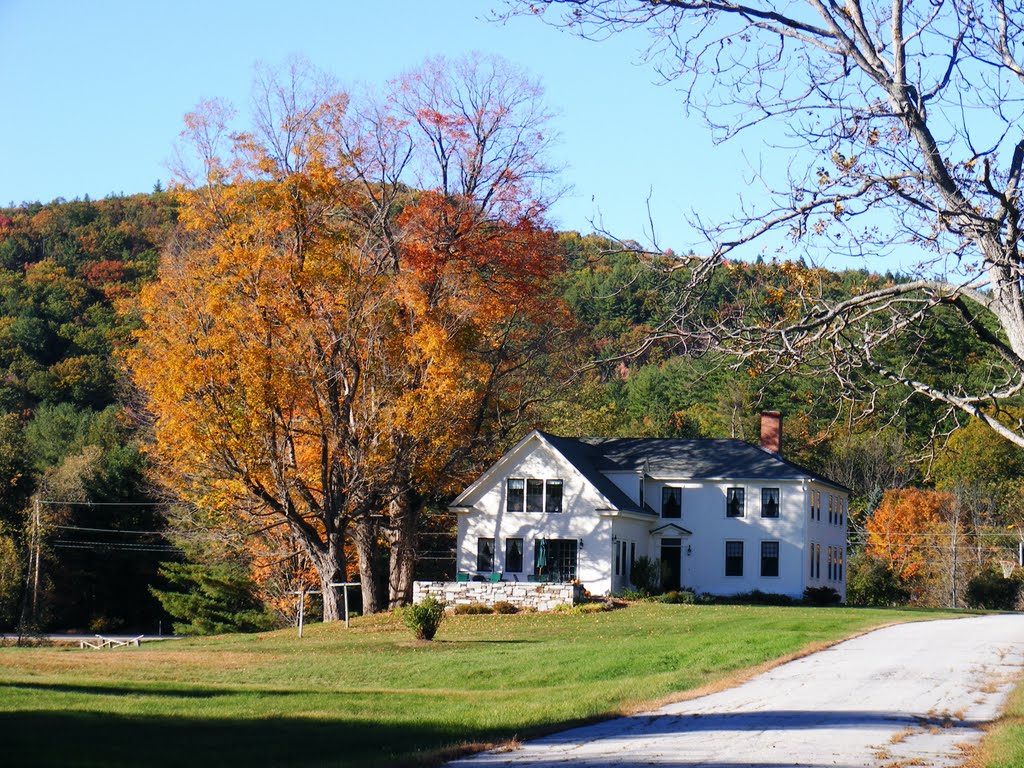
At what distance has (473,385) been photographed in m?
38.2

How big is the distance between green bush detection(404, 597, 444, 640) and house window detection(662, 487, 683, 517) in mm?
17908

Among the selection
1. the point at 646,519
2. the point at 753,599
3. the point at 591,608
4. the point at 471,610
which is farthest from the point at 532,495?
the point at 753,599

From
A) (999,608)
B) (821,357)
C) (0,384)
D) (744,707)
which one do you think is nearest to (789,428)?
(999,608)

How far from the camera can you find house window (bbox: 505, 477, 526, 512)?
43250 mm

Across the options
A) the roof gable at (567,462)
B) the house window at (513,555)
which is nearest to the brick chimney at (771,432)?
the roof gable at (567,462)

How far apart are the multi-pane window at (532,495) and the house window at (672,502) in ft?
19.0

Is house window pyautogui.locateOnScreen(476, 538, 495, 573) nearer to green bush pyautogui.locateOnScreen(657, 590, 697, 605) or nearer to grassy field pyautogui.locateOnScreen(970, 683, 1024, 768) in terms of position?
green bush pyautogui.locateOnScreen(657, 590, 697, 605)

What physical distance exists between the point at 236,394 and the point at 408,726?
2203cm

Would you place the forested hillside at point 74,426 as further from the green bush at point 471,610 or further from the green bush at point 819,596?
the green bush at point 819,596

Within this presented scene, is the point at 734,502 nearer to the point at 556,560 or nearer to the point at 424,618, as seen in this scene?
the point at 556,560

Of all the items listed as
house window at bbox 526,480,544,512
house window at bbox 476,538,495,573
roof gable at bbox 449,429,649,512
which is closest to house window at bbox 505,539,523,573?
house window at bbox 476,538,495,573

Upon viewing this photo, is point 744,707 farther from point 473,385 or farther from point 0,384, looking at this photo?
point 0,384

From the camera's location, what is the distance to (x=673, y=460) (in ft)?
155

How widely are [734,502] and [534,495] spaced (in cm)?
837
